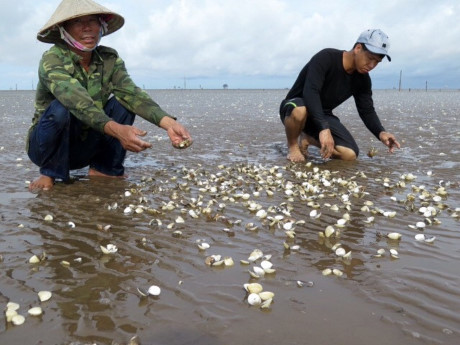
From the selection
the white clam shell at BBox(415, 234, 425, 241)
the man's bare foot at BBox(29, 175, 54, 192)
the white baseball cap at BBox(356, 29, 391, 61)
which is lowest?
the white clam shell at BBox(415, 234, 425, 241)

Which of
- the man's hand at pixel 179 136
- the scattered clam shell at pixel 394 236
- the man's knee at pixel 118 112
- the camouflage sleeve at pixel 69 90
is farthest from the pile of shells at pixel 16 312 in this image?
the man's knee at pixel 118 112

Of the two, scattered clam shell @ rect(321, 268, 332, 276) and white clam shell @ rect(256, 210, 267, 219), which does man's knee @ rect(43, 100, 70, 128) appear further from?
scattered clam shell @ rect(321, 268, 332, 276)

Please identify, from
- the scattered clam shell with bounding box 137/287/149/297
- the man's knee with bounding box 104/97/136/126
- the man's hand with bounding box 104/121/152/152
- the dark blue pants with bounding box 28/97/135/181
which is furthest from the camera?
the man's knee with bounding box 104/97/136/126

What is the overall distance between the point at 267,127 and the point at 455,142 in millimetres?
5454

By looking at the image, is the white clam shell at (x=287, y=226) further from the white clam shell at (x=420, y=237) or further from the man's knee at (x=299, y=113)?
the man's knee at (x=299, y=113)

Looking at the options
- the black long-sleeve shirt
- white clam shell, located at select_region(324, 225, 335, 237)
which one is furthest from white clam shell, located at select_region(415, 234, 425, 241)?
the black long-sleeve shirt

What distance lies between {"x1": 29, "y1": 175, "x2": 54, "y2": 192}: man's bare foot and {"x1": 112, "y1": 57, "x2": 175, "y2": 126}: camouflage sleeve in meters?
1.41

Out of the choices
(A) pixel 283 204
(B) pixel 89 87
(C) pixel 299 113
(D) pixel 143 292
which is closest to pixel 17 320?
(D) pixel 143 292

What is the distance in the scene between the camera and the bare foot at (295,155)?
7.59 m

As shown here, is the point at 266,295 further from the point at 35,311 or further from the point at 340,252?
the point at 35,311

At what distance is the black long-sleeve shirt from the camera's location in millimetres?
7258

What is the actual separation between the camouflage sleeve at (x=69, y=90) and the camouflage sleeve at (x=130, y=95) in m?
0.75

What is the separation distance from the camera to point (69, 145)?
563 cm

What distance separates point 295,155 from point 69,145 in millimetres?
3868
